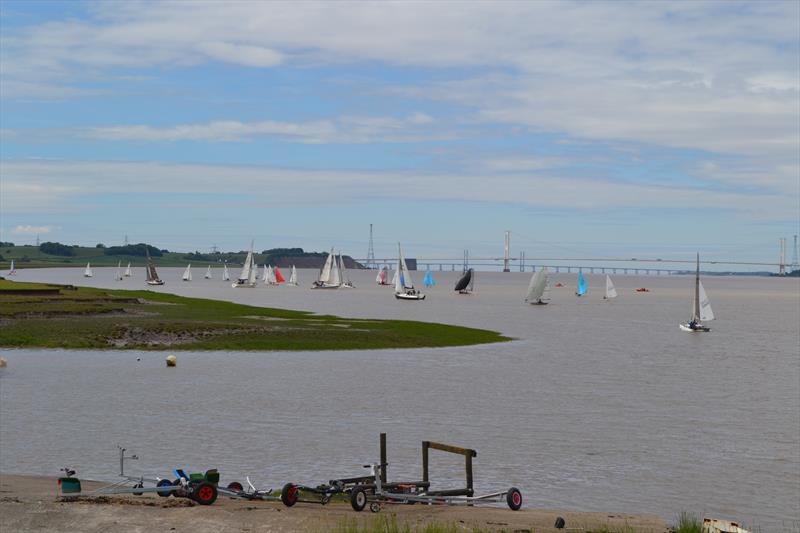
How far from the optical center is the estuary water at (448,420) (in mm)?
32562

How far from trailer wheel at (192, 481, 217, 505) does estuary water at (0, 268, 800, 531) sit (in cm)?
591

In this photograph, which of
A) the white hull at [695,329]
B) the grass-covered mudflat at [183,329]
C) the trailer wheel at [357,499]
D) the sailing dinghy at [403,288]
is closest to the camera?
the trailer wheel at [357,499]

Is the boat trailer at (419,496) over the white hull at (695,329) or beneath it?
beneath

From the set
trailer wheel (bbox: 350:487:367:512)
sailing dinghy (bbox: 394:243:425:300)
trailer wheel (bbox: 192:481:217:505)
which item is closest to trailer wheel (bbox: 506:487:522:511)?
trailer wheel (bbox: 350:487:367:512)

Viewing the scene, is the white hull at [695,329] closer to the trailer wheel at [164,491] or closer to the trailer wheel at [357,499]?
the trailer wheel at [357,499]

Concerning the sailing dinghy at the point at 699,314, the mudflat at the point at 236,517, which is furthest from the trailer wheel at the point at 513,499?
the sailing dinghy at the point at 699,314

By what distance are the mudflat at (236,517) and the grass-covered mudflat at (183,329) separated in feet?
152

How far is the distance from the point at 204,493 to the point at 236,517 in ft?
6.15

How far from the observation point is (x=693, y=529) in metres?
22.3

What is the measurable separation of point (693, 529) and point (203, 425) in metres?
24.3

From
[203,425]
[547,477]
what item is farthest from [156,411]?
[547,477]

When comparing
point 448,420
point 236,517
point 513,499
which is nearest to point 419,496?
point 513,499

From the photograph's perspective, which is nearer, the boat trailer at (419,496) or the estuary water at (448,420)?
the boat trailer at (419,496)

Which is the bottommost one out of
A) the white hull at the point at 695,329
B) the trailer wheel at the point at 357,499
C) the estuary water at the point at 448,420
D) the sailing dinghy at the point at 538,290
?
the estuary water at the point at 448,420
